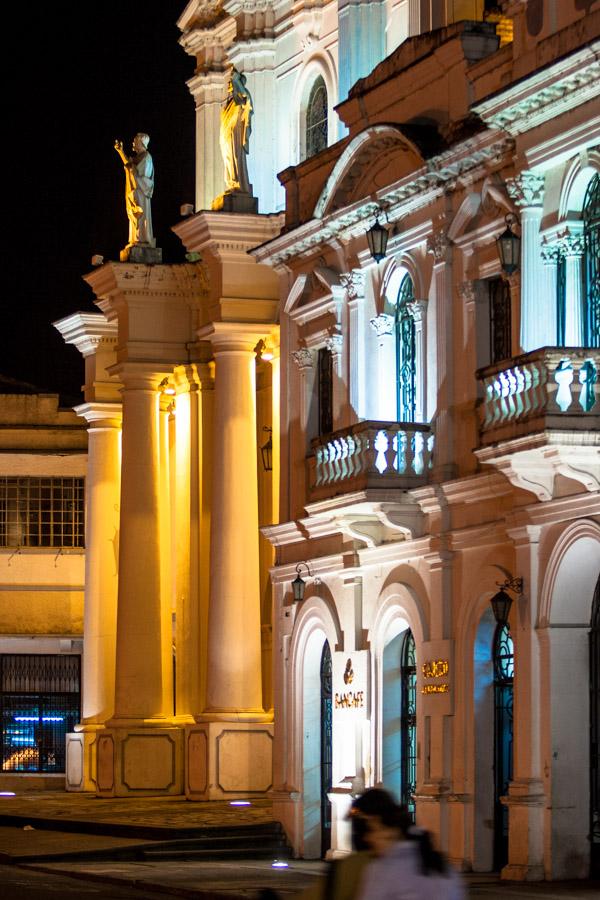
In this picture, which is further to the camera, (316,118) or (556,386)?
(316,118)

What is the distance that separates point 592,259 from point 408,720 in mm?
7889

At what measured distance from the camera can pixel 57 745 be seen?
1970 inches

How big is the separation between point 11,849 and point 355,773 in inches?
217

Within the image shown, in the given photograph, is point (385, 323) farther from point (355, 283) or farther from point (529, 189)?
point (529, 189)

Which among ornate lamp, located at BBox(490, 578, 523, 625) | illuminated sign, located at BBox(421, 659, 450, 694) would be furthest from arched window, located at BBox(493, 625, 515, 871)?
illuminated sign, located at BBox(421, 659, 450, 694)

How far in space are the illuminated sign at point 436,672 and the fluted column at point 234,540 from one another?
9465 millimetres

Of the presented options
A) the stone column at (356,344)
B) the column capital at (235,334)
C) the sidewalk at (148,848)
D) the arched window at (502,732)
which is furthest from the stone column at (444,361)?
the column capital at (235,334)

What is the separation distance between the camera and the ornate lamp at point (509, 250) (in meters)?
24.6

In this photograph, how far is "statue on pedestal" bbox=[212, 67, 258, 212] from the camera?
3575 cm

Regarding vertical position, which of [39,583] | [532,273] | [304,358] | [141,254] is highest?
[141,254]

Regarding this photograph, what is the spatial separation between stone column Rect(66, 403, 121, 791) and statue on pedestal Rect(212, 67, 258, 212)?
856cm

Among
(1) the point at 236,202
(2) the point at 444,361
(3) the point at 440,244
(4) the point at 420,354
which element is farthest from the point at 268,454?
(3) the point at 440,244

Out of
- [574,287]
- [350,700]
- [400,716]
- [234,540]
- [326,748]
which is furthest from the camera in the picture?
[234,540]

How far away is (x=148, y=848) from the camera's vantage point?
30.9 metres
